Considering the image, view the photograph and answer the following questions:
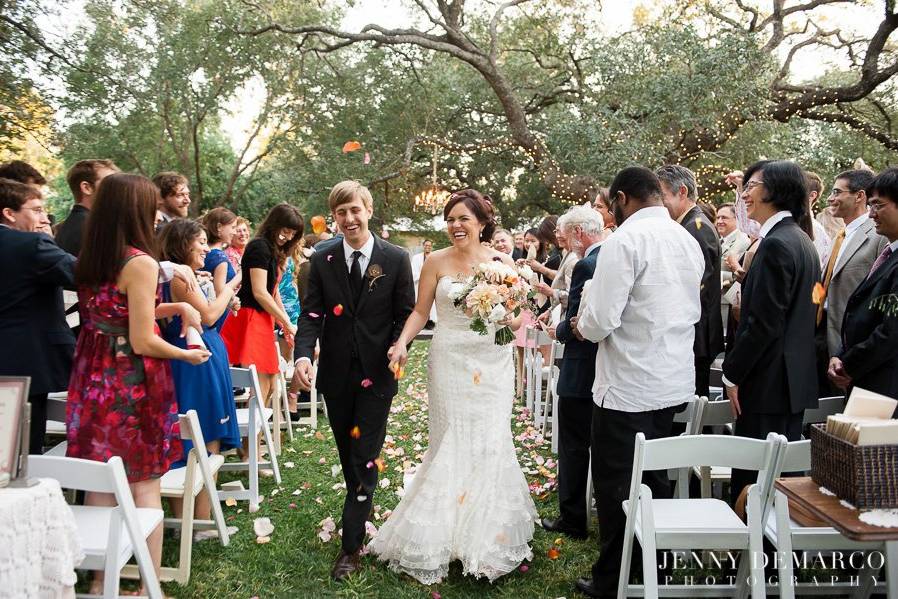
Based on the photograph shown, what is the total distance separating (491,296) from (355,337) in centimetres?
81

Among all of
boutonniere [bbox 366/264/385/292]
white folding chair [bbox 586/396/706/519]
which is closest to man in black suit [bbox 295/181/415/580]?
boutonniere [bbox 366/264/385/292]

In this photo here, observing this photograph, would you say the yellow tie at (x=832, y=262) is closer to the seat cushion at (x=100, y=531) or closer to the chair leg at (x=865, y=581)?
the chair leg at (x=865, y=581)

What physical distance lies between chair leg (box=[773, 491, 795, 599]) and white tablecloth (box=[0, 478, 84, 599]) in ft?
8.59

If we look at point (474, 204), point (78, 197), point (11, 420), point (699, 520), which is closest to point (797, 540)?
point (699, 520)

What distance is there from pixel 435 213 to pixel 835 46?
954cm

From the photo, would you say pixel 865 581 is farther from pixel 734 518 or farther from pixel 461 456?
pixel 461 456

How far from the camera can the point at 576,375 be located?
4.12 metres

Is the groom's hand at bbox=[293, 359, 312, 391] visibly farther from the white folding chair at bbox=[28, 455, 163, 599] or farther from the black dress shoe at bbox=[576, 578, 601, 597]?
the black dress shoe at bbox=[576, 578, 601, 597]

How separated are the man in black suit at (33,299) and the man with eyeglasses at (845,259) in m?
4.42

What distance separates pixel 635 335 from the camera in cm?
322

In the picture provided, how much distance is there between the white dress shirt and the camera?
314 cm

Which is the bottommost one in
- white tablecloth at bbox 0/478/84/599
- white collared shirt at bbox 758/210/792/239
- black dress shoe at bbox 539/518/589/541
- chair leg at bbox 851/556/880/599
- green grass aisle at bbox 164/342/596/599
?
green grass aisle at bbox 164/342/596/599

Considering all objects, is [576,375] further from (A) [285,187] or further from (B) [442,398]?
(A) [285,187]

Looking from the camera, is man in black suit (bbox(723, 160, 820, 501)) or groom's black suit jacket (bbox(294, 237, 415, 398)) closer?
man in black suit (bbox(723, 160, 820, 501))
